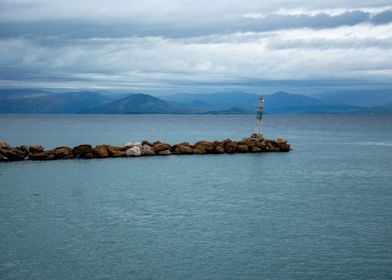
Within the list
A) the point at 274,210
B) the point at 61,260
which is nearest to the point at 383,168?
the point at 274,210

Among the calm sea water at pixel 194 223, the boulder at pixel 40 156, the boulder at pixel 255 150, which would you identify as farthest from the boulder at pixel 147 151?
the boulder at pixel 255 150

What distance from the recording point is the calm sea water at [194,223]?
16953 millimetres

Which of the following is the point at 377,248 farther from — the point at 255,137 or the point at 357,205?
the point at 255,137

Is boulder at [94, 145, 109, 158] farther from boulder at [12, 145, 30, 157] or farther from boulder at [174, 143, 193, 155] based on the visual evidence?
boulder at [174, 143, 193, 155]

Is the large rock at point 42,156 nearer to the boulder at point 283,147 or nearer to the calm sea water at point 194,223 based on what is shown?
the calm sea water at point 194,223

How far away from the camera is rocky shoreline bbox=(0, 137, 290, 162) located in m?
45.4

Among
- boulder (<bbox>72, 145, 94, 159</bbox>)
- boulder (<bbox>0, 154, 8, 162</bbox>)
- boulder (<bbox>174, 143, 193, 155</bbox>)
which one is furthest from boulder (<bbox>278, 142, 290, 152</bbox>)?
boulder (<bbox>0, 154, 8, 162</bbox>)

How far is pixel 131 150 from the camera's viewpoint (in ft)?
157

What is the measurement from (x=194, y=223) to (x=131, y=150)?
85.9ft

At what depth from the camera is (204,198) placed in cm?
2786

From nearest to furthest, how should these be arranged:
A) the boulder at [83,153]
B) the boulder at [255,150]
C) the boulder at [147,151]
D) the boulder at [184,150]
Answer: the boulder at [83,153]
the boulder at [147,151]
the boulder at [184,150]
the boulder at [255,150]

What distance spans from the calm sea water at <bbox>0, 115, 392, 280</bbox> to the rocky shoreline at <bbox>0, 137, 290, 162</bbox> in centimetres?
616

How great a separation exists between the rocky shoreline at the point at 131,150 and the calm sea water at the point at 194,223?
6158 mm

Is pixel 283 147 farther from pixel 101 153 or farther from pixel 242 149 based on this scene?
pixel 101 153
